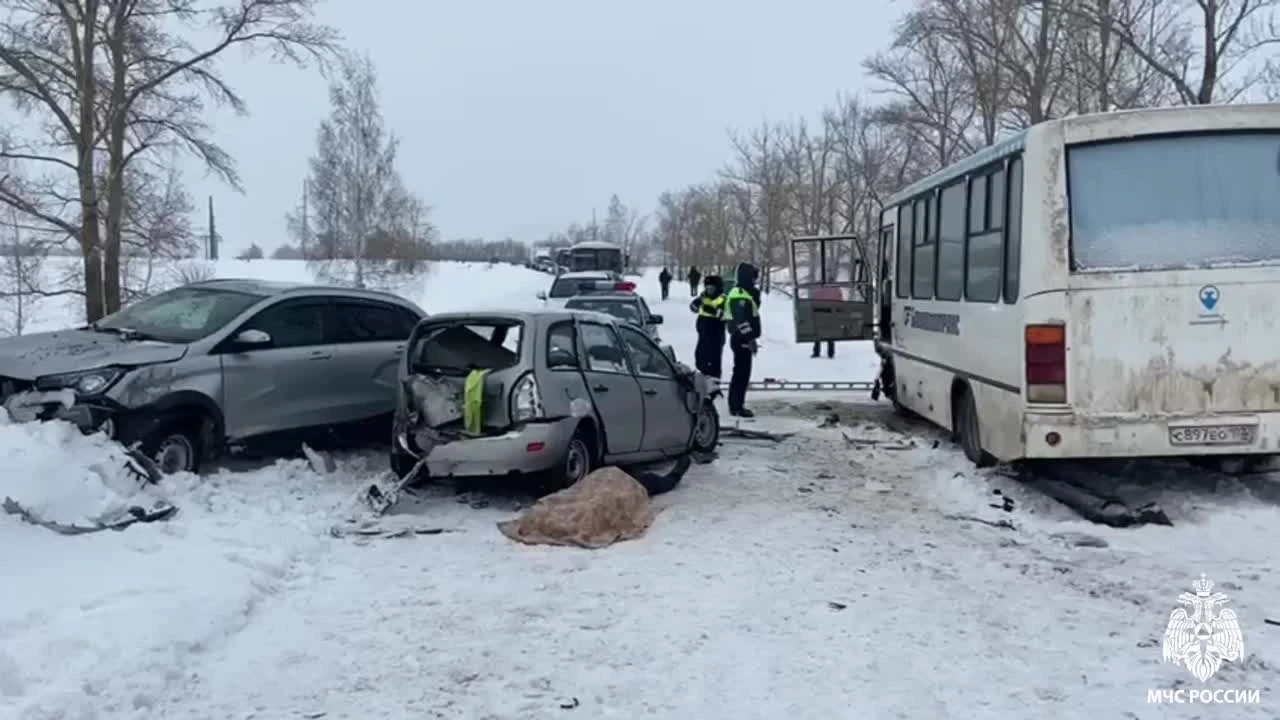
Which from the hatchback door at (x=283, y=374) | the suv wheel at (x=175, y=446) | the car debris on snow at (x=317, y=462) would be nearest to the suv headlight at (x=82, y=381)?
the suv wheel at (x=175, y=446)

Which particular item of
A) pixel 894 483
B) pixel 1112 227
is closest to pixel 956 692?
pixel 1112 227

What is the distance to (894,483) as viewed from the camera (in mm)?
9594

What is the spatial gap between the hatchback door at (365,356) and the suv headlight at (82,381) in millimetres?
2186

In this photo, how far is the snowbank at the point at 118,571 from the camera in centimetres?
443

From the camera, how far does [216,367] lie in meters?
8.70

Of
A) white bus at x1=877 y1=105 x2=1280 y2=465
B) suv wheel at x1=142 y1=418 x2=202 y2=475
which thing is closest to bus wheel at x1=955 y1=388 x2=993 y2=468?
white bus at x1=877 y1=105 x2=1280 y2=465

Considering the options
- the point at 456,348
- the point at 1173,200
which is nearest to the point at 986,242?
the point at 1173,200

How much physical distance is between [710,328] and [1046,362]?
728 centimetres

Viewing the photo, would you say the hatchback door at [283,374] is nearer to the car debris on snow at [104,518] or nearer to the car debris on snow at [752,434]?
the car debris on snow at [104,518]

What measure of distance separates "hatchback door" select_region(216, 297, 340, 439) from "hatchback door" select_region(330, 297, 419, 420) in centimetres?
12

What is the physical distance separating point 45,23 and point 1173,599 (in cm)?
1970

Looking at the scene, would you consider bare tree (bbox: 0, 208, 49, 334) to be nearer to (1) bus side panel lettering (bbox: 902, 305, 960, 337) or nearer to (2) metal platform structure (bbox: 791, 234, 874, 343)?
(2) metal platform structure (bbox: 791, 234, 874, 343)

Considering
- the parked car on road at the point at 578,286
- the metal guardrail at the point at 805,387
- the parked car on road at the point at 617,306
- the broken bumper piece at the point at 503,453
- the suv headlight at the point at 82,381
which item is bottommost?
the metal guardrail at the point at 805,387

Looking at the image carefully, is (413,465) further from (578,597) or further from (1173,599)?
(1173,599)
